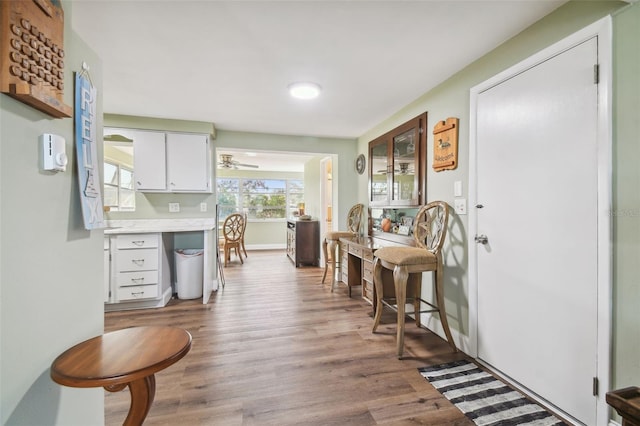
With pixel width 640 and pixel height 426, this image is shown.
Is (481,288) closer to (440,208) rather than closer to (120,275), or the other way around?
(440,208)

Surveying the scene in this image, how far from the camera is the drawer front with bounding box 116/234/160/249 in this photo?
3.07 meters

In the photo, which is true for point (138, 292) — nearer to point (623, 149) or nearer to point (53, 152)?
point (53, 152)

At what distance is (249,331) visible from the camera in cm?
261

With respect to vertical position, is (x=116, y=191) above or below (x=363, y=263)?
above

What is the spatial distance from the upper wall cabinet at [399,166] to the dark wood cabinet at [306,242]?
5.74ft

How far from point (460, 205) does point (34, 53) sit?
98.0 inches

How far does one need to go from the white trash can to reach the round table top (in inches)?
98.7

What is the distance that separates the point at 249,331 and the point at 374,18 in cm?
263

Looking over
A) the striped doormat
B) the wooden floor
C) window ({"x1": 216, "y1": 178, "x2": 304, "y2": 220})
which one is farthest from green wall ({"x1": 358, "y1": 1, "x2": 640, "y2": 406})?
window ({"x1": 216, "y1": 178, "x2": 304, "y2": 220})

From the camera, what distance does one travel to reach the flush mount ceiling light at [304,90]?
2.55m

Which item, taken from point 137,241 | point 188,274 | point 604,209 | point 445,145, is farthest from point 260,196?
point 604,209

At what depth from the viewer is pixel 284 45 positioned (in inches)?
76.5

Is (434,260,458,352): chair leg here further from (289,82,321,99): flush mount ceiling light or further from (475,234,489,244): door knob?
(289,82,321,99): flush mount ceiling light

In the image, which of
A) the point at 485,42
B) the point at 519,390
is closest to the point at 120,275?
the point at 519,390
